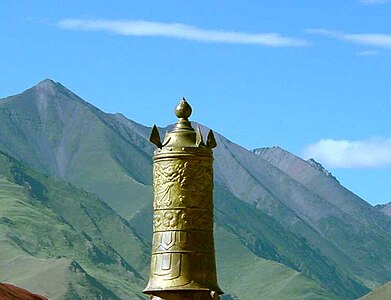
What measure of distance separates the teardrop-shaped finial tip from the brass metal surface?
144 millimetres

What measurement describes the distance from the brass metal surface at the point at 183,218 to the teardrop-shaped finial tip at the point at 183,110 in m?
0.14

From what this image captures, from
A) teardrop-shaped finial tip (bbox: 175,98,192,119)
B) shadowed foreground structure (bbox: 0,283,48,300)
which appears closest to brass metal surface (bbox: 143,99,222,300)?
teardrop-shaped finial tip (bbox: 175,98,192,119)

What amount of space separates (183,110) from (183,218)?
0.74 metres

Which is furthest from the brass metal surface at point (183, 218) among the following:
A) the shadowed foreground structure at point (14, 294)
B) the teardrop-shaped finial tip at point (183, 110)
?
the shadowed foreground structure at point (14, 294)

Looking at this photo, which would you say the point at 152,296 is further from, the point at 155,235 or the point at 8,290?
the point at 8,290

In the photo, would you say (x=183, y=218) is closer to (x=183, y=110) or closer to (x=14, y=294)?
(x=183, y=110)

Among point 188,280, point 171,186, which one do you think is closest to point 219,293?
point 188,280

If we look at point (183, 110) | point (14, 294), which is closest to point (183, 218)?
point (183, 110)

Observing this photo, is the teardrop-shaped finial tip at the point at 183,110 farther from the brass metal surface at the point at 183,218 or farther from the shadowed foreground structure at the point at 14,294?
the shadowed foreground structure at the point at 14,294

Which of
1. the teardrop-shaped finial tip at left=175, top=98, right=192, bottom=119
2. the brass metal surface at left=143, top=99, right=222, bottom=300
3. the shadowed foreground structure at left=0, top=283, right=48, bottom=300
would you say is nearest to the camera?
the brass metal surface at left=143, top=99, right=222, bottom=300

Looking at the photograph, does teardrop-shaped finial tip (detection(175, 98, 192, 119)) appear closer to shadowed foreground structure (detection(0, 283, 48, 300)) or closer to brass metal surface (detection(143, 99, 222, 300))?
brass metal surface (detection(143, 99, 222, 300))

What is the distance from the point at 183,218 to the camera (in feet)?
26.3

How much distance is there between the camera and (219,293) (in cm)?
781

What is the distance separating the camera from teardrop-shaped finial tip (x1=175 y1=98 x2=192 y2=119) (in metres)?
8.43
